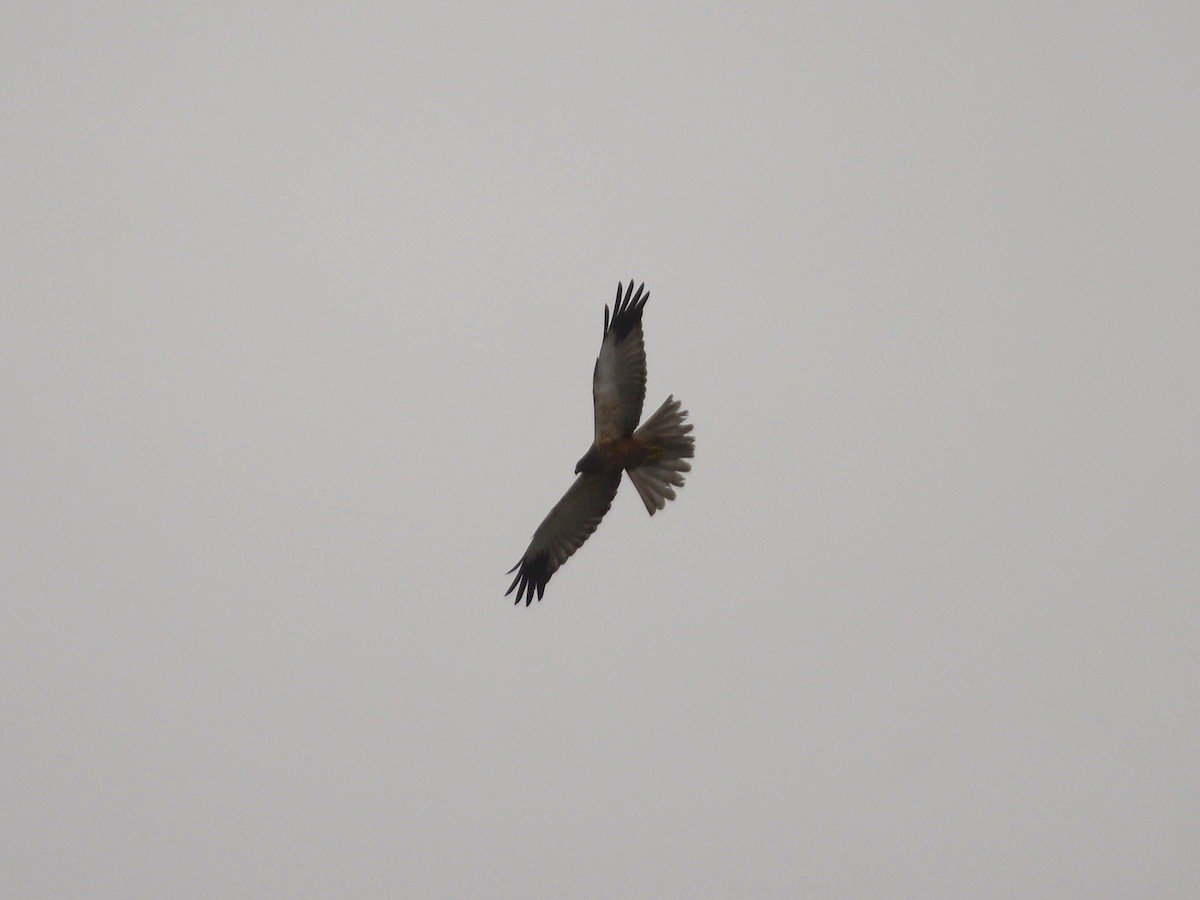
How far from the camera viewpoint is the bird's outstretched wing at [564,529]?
13539mm

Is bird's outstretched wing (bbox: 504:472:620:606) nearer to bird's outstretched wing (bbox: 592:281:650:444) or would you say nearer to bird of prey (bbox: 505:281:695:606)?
bird of prey (bbox: 505:281:695:606)

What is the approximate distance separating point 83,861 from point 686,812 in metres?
34.8

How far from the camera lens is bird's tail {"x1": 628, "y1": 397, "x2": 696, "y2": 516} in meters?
13.3

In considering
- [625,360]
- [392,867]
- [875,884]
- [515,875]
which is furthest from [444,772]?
[625,360]

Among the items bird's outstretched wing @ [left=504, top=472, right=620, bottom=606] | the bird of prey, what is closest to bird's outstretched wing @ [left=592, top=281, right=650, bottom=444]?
the bird of prey

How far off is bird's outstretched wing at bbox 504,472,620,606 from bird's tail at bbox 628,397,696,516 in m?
0.32

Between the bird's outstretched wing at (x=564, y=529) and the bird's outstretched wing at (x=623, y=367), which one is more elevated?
the bird's outstretched wing at (x=623, y=367)

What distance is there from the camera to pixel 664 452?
43.9ft

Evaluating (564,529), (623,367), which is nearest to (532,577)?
(564,529)

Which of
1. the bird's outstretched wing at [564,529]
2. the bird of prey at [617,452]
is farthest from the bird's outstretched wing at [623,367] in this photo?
the bird's outstretched wing at [564,529]

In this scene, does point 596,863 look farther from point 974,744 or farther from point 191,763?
point 191,763

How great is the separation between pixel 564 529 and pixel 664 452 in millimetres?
1148

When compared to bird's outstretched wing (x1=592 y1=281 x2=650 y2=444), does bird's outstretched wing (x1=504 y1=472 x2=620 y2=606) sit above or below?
below

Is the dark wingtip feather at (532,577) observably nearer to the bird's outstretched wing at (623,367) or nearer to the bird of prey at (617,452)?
the bird of prey at (617,452)
